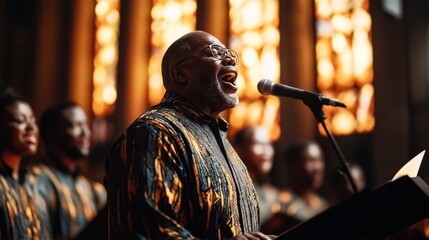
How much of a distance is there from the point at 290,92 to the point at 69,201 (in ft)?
9.24

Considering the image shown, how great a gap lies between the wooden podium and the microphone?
393 millimetres

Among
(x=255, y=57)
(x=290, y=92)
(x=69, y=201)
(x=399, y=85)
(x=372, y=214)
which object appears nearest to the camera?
(x=372, y=214)

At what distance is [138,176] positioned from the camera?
209 centimetres

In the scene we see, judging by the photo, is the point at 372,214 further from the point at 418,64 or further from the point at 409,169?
the point at 418,64

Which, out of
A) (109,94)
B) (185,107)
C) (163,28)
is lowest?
(109,94)


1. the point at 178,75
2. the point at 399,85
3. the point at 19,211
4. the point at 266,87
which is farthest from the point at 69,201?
the point at 399,85

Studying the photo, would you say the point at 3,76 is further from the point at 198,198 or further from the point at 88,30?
the point at 198,198

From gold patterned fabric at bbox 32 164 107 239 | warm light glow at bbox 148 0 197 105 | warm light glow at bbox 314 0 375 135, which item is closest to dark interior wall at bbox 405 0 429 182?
warm light glow at bbox 314 0 375 135

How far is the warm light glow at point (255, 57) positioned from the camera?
7250 mm

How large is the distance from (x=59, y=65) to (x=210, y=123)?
21.3 feet

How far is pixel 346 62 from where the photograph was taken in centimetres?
684

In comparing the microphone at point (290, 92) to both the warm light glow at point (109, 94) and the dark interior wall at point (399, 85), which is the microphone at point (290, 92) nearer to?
the dark interior wall at point (399, 85)

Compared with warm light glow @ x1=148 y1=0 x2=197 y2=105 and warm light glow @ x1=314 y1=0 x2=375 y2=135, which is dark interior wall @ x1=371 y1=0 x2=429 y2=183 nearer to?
warm light glow @ x1=314 y1=0 x2=375 y2=135

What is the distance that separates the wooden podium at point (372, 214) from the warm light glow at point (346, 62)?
14.8 feet
